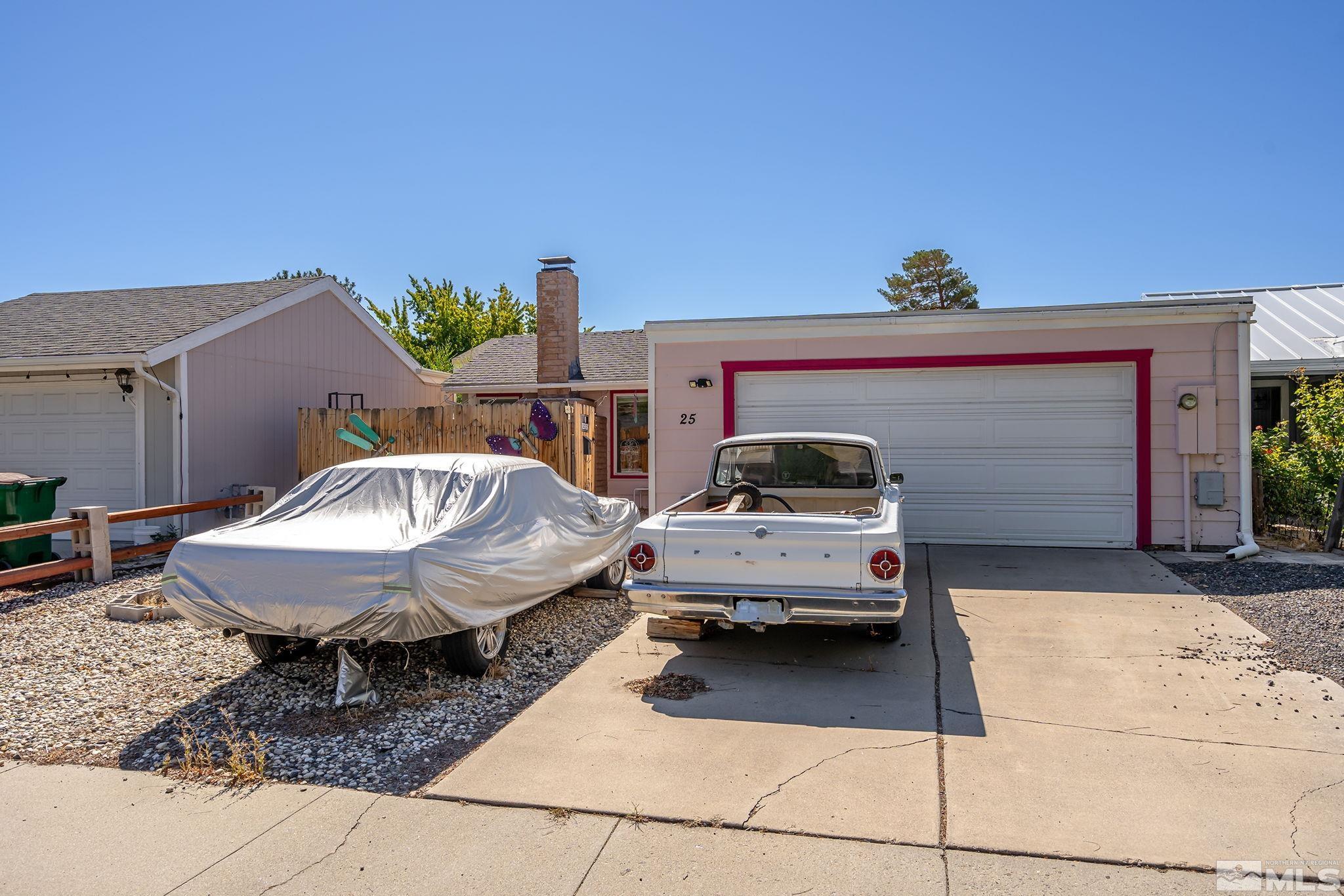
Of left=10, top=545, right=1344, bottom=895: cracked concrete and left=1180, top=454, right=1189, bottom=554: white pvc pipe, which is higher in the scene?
left=1180, top=454, right=1189, bottom=554: white pvc pipe

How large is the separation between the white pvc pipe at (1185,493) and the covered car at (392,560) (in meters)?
A: 7.07

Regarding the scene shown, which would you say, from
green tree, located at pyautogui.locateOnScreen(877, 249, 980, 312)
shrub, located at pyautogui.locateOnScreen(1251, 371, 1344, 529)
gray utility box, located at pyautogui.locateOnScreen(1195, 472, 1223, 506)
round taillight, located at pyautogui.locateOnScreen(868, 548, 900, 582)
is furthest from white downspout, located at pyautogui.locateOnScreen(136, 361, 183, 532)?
green tree, located at pyautogui.locateOnScreen(877, 249, 980, 312)

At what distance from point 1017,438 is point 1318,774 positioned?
6300 millimetres

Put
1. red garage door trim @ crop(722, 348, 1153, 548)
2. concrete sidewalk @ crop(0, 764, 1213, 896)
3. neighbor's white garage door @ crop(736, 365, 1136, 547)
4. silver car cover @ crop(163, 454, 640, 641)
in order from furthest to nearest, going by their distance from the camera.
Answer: neighbor's white garage door @ crop(736, 365, 1136, 547) → red garage door trim @ crop(722, 348, 1153, 548) → silver car cover @ crop(163, 454, 640, 641) → concrete sidewalk @ crop(0, 764, 1213, 896)

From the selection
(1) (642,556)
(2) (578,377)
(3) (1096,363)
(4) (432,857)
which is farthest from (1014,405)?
(4) (432,857)

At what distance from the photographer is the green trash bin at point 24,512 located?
29.5 ft

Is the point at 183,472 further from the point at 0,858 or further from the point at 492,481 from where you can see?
the point at 0,858

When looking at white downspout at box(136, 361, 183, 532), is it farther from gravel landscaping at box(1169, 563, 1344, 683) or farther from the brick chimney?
gravel landscaping at box(1169, 563, 1344, 683)

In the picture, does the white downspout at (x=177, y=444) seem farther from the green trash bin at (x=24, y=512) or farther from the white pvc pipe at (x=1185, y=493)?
the white pvc pipe at (x=1185, y=493)

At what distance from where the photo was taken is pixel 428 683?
17.5 feet

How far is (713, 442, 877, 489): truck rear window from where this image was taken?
23.7ft

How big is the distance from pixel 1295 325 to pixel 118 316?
20.7m

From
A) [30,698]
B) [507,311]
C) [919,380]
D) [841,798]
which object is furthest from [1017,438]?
[507,311]

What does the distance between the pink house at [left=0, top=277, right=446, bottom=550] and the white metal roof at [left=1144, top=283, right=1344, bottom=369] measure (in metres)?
→ 13.4
